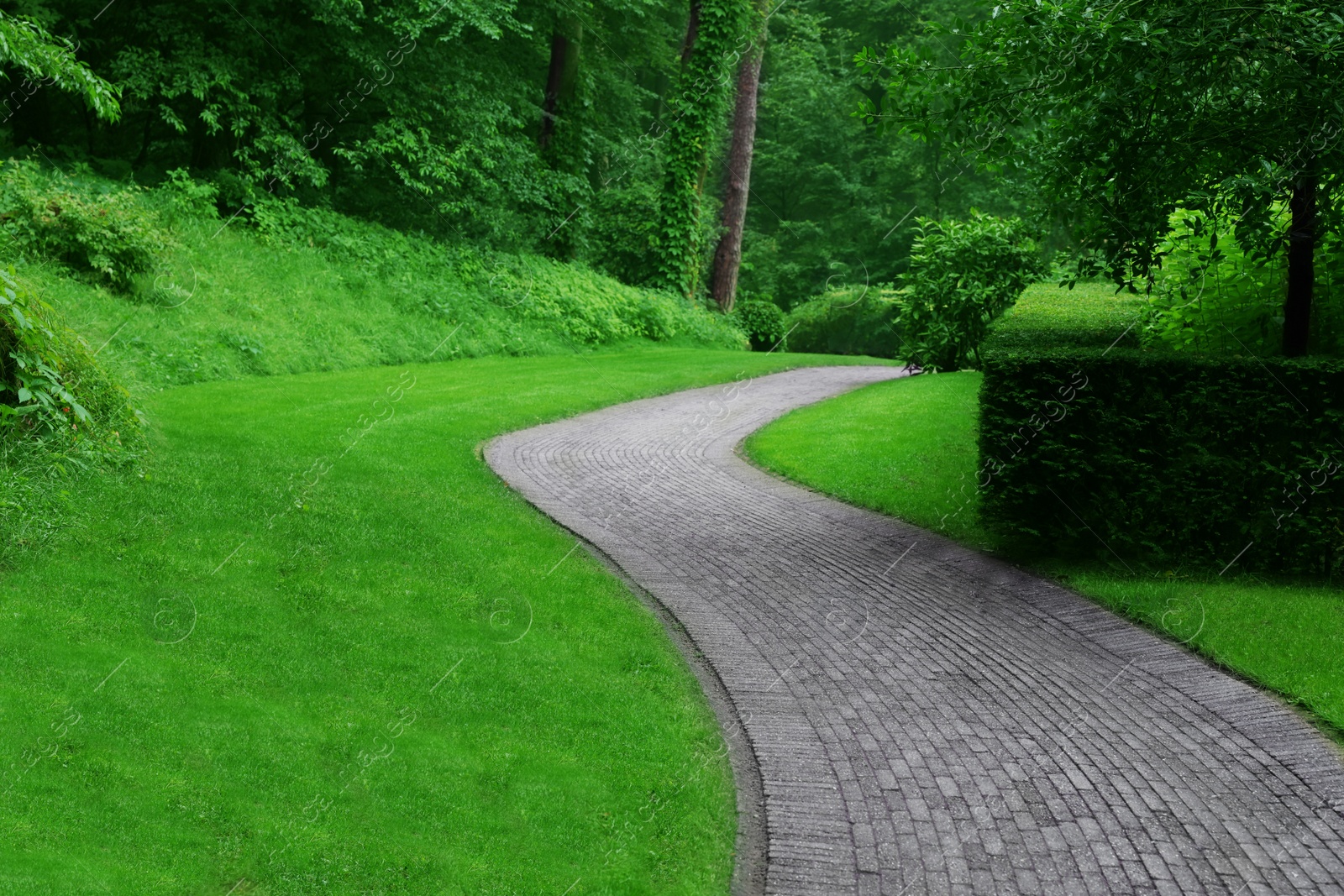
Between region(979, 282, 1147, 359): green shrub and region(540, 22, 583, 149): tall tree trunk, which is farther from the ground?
region(540, 22, 583, 149): tall tree trunk

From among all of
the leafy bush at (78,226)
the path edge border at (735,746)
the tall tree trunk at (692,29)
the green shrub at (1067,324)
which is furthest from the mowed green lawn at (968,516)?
the tall tree trunk at (692,29)

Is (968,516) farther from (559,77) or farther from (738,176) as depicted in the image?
(559,77)

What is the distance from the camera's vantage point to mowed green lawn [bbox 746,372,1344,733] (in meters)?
7.24

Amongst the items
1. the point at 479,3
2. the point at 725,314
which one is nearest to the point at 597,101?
the point at 725,314

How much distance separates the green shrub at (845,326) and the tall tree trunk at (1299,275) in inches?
896

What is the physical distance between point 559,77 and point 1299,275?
24.2m

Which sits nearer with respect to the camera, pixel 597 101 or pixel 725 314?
pixel 725 314

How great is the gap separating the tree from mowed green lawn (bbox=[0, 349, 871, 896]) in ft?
17.6

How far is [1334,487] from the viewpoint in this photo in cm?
861

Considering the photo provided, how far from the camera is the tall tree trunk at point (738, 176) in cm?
3017

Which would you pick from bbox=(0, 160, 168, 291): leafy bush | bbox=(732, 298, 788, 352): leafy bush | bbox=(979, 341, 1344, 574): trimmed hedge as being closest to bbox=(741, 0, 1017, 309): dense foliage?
bbox=(732, 298, 788, 352): leafy bush

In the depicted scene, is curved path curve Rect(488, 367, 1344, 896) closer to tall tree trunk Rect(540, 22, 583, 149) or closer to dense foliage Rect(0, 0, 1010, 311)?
dense foliage Rect(0, 0, 1010, 311)

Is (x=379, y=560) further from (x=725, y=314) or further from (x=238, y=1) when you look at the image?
(x=725, y=314)

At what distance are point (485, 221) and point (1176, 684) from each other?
21649 mm
